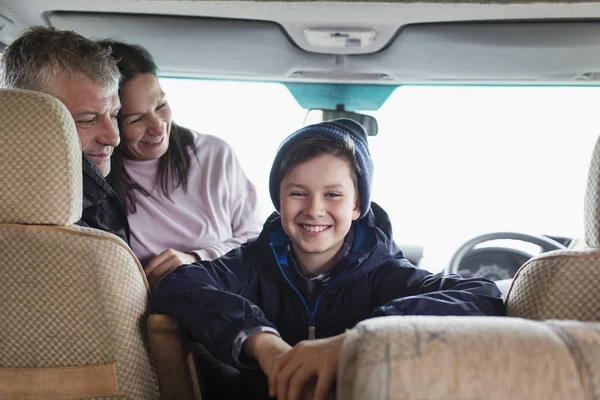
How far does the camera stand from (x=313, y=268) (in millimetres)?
1527

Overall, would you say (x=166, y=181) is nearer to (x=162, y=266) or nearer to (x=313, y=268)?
(x=162, y=266)

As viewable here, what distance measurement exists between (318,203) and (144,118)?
2.64 ft

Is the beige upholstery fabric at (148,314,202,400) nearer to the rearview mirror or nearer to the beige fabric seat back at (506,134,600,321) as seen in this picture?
the beige fabric seat back at (506,134,600,321)

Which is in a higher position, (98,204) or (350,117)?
(350,117)

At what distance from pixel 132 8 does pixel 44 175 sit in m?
0.97

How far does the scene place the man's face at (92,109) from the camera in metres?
1.56

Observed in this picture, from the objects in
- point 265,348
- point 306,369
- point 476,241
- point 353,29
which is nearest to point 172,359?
point 265,348

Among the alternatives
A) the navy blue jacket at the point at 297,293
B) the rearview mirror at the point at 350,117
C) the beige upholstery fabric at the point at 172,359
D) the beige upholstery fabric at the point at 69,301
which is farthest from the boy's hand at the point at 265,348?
the rearview mirror at the point at 350,117

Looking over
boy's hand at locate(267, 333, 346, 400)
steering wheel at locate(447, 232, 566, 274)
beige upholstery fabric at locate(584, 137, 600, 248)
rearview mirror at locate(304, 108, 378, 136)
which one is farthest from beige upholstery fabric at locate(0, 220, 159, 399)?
steering wheel at locate(447, 232, 566, 274)

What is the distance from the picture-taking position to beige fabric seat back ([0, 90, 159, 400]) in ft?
3.56

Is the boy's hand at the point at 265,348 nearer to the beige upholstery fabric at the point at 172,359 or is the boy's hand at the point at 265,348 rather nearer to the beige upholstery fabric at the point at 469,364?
the beige upholstery fabric at the point at 172,359

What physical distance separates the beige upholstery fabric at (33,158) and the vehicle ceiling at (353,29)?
0.78 metres

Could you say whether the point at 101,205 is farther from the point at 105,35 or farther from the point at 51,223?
the point at 105,35

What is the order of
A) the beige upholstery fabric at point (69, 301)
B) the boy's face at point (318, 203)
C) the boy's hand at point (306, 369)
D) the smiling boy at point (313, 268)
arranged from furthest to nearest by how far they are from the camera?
the boy's face at point (318, 203) → the smiling boy at point (313, 268) → the beige upholstery fabric at point (69, 301) → the boy's hand at point (306, 369)
